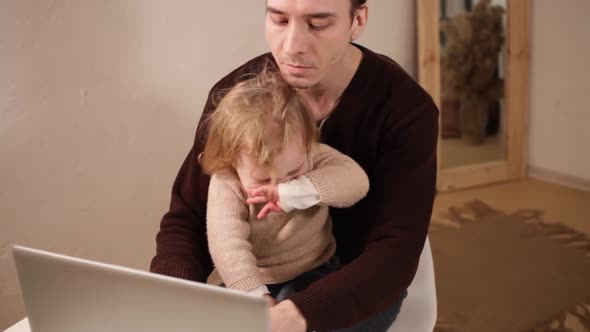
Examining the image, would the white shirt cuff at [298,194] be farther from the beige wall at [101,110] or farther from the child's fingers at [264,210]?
the beige wall at [101,110]

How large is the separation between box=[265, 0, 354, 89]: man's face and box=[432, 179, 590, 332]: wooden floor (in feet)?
6.06

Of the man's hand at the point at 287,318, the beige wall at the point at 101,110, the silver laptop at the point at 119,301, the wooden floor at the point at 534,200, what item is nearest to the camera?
the silver laptop at the point at 119,301

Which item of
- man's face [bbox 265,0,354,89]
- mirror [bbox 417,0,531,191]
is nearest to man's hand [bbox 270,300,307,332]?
man's face [bbox 265,0,354,89]

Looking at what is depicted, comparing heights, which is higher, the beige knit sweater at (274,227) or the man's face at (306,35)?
the man's face at (306,35)

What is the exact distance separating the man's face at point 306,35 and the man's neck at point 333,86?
0.26 ft

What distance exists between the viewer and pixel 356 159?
4.20ft

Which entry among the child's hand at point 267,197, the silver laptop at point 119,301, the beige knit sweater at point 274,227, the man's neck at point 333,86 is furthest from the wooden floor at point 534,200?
the silver laptop at point 119,301

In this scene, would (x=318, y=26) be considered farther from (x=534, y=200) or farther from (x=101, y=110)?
(x=534, y=200)

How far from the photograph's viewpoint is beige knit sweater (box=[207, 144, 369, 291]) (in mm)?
1095

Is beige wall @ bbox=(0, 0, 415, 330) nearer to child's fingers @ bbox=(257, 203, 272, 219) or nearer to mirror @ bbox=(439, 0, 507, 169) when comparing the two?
child's fingers @ bbox=(257, 203, 272, 219)

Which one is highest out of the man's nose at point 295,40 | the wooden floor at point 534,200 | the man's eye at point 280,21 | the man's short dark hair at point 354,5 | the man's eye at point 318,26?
the man's short dark hair at point 354,5

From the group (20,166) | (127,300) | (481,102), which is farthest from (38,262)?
(481,102)

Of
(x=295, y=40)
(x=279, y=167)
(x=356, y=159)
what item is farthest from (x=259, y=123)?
(x=356, y=159)

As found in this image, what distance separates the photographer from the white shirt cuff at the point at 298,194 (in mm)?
1076
